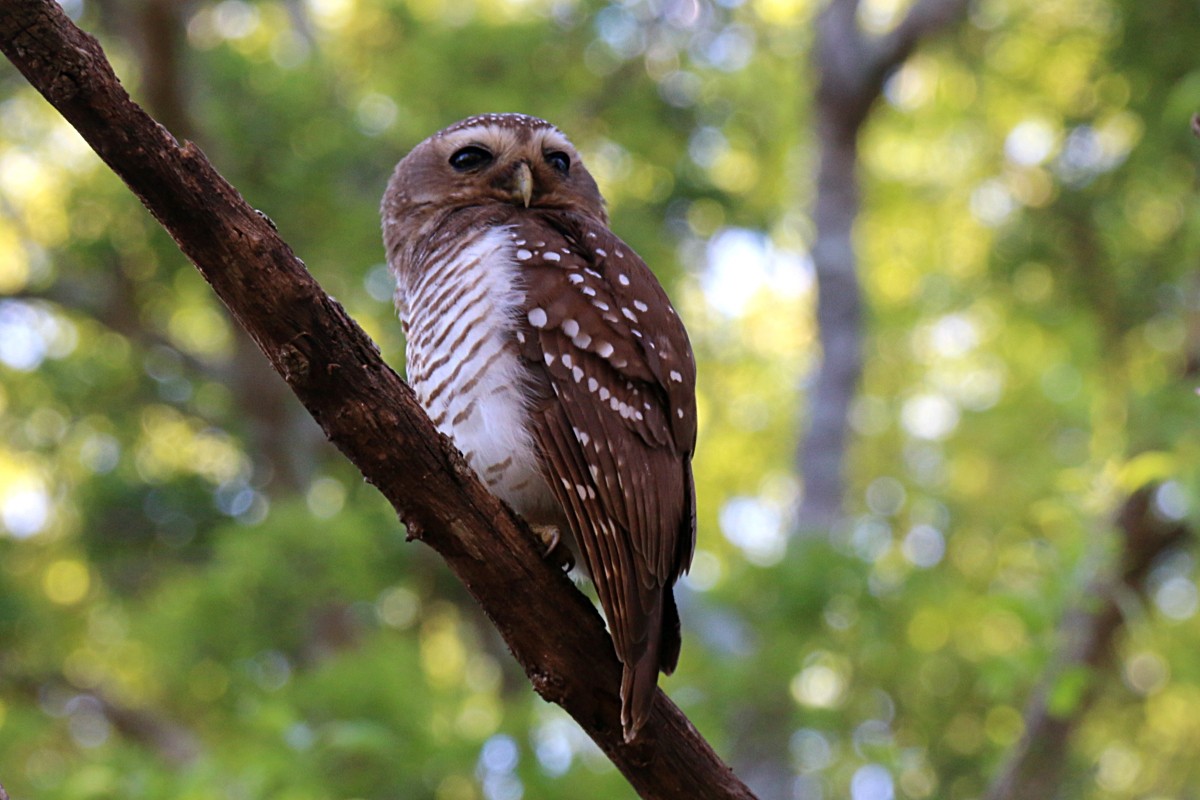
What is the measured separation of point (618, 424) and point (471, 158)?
1.25 meters

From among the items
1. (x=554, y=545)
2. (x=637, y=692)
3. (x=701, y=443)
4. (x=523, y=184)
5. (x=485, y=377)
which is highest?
(x=701, y=443)

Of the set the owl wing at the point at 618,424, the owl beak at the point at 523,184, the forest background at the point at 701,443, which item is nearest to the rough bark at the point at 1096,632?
the forest background at the point at 701,443

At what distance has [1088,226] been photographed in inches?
368

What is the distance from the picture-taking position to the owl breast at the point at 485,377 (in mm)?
3311

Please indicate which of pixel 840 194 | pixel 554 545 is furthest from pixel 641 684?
pixel 840 194

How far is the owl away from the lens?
3176 millimetres

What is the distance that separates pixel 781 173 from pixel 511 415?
11.1 meters

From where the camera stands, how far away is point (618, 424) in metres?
3.29

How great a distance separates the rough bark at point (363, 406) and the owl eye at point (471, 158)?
151 centimetres

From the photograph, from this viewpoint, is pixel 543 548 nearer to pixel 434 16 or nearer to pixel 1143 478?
pixel 1143 478

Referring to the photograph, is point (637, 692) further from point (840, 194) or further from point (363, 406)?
point (840, 194)

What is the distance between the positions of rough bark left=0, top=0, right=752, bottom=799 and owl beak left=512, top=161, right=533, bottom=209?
1284mm

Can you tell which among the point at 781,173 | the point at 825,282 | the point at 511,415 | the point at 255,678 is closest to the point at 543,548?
the point at 511,415

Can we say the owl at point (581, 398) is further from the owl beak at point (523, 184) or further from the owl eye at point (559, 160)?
the owl eye at point (559, 160)
